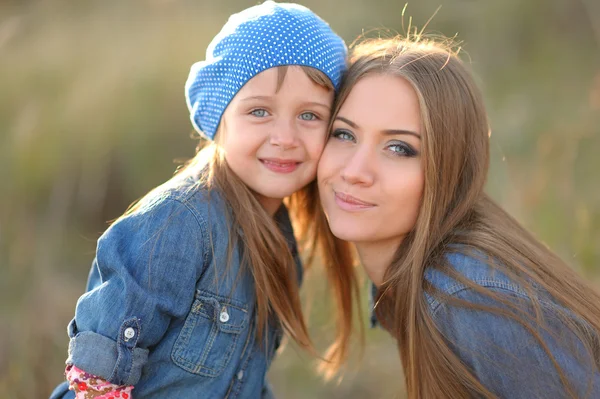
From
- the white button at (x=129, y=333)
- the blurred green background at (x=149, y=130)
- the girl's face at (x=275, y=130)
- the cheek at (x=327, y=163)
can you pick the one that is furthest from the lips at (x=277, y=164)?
the blurred green background at (x=149, y=130)

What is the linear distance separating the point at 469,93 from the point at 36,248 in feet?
7.97

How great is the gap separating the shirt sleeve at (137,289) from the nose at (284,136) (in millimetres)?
387

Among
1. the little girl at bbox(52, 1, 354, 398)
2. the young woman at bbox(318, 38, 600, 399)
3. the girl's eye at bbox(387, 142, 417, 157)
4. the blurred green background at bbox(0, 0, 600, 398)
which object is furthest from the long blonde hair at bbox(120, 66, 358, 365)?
the blurred green background at bbox(0, 0, 600, 398)

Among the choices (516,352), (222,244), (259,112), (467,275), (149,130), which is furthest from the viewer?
(149,130)

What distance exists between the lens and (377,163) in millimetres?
2482

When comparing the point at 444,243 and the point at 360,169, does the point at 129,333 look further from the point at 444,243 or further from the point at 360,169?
the point at 444,243

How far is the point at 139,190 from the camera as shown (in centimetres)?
443

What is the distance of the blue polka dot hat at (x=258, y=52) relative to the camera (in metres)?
2.54

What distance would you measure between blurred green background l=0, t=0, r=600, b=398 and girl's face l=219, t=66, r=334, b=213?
1182mm

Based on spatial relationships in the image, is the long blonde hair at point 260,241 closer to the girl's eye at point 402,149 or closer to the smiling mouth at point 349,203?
the smiling mouth at point 349,203

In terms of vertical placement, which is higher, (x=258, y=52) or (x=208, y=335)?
(x=258, y=52)

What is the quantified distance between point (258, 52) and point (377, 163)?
58 cm

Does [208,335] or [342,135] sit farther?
[342,135]

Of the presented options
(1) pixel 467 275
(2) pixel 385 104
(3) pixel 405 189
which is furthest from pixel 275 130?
(1) pixel 467 275
